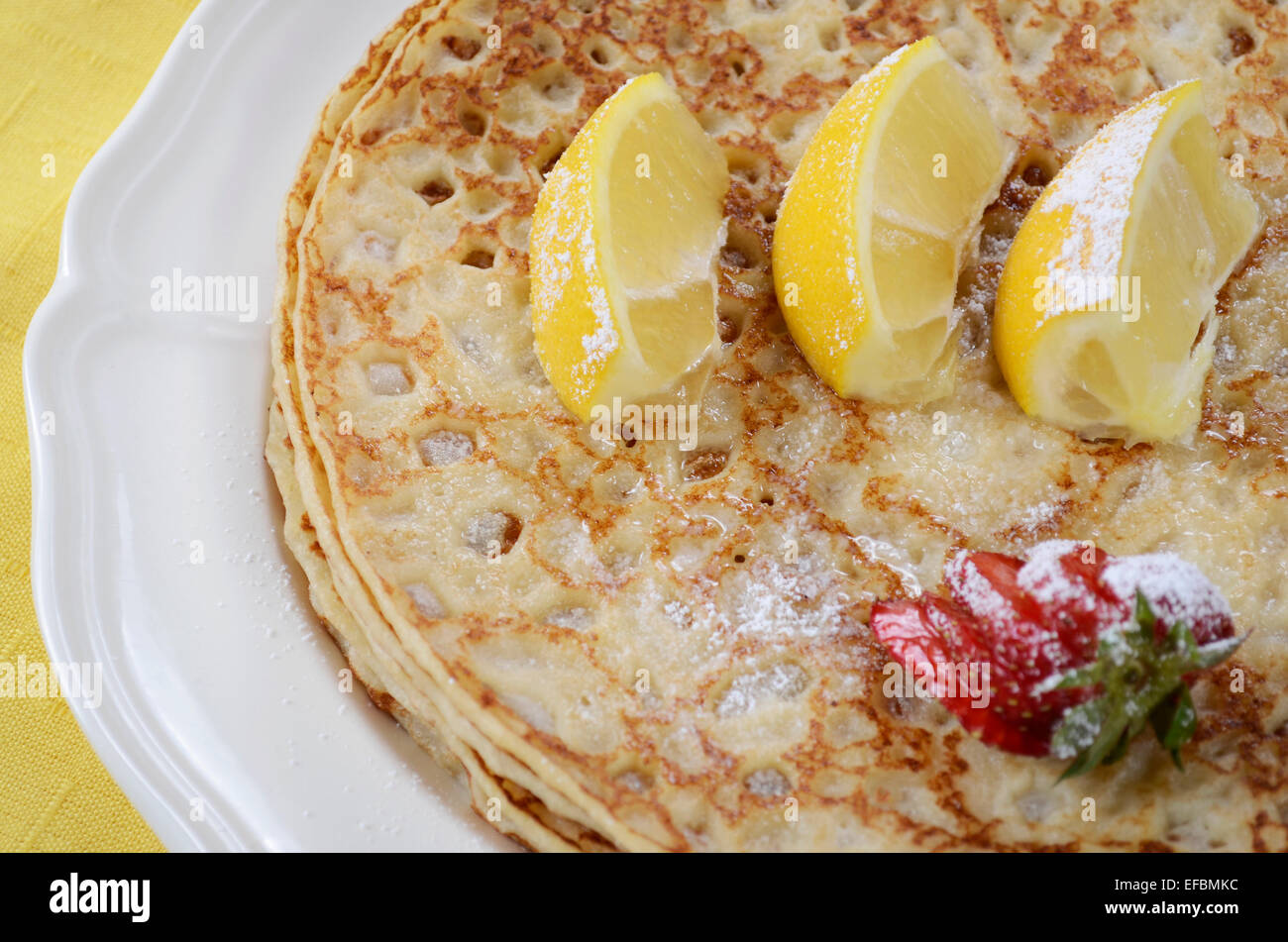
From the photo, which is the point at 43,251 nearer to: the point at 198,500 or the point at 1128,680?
the point at 198,500

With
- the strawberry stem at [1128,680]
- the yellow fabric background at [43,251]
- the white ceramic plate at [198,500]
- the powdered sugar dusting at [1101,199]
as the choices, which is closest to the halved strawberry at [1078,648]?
the strawberry stem at [1128,680]

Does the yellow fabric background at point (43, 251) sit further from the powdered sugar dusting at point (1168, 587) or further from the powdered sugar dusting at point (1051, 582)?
the powdered sugar dusting at point (1168, 587)

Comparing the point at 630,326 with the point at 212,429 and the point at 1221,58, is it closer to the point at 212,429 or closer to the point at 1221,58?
the point at 212,429

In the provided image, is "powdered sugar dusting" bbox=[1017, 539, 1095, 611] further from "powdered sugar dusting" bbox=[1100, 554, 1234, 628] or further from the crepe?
the crepe

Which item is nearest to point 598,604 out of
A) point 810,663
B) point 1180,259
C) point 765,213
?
point 810,663

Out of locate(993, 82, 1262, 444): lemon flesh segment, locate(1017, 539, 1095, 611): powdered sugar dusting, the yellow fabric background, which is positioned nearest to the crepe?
locate(993, 82, 1262, 444): lemon flesh segment

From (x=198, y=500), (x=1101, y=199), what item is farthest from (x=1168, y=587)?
(x=198, y=500)

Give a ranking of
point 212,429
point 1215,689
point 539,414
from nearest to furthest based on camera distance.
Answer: point 1215,689 < point 539,414 < point 212,429
